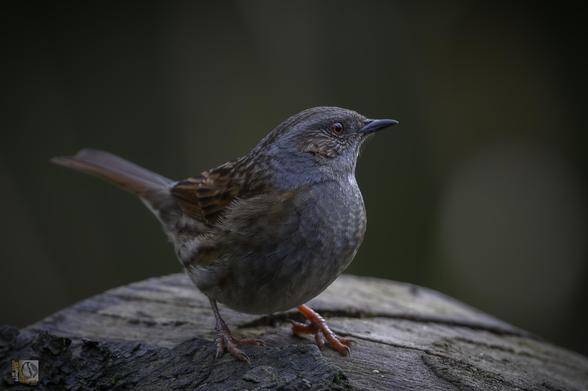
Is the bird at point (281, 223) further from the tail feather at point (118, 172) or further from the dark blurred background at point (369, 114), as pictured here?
the dark blurred background at point (369, 114)

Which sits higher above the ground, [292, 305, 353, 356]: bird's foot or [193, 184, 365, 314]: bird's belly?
[193, 184, 365, 314]: bird's belly

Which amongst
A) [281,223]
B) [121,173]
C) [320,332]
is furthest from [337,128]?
[121,173]

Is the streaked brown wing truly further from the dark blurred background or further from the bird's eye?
the dark blurred background

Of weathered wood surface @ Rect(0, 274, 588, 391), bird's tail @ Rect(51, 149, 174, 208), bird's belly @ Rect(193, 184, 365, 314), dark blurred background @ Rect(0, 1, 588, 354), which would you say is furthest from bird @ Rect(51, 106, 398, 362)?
dark blurred background @ Rect(0, 1, 588, 354)

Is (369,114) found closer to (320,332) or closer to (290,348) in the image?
(320,332)

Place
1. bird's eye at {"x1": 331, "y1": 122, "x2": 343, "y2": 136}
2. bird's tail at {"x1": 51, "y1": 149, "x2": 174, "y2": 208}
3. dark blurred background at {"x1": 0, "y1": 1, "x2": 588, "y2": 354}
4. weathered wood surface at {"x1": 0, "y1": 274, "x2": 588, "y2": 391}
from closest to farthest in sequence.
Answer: weathered wood surface at {"x1": 0, "y1": 274, "x2": 588, "y2": 391} < bird's eye at {"x1": 331, "y1": 122, "x2": 343, "y2": 136} < bird's tail at {"x1": 51, "y1": 149, "x2": 174, "y2": 208} < dark blurred background at {"x1": 0, "y1": 1, "x2": 588, "y2": 354}

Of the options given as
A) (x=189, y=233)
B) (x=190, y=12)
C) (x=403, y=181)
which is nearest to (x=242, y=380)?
(x=189, y=233)
